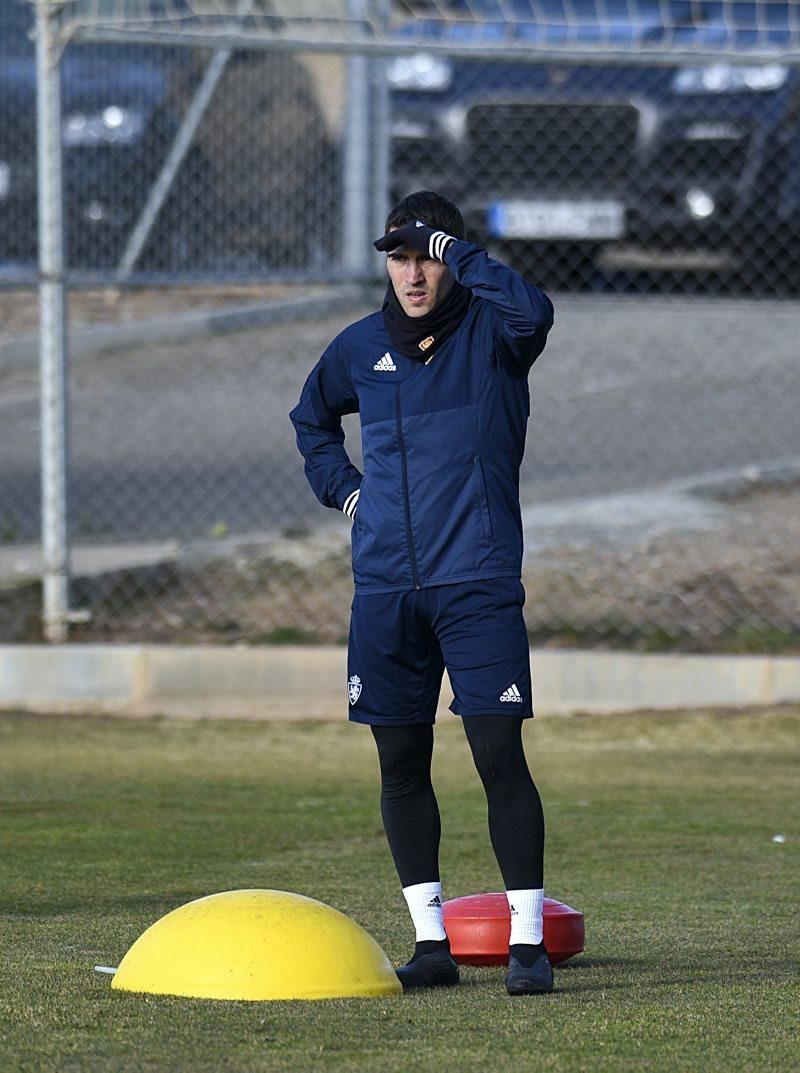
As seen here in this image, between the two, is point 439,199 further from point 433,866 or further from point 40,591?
point 40,591

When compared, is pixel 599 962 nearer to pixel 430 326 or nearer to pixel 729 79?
pixel 430 326

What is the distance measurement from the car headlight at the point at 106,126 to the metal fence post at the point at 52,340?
3796 mm

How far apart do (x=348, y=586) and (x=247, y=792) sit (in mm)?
2425

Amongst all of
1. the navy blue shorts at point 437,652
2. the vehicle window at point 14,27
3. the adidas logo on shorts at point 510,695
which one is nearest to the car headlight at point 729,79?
the vehicle window at point 14,27

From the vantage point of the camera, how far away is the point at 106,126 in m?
12.9

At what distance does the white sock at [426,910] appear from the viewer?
448cm

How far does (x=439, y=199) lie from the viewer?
4.59 meters

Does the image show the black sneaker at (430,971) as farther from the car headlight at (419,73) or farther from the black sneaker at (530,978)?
the car headlight at (419,73)

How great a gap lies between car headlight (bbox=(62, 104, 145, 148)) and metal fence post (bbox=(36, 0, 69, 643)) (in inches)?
149

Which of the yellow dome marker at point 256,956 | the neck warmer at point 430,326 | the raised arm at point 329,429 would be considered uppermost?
the neck warmer at point 430,326

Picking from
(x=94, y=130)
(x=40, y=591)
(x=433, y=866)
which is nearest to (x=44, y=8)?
(x=40, y=591)

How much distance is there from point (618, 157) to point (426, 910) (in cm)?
850

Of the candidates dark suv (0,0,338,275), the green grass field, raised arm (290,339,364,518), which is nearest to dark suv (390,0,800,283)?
dark suv (0,0,338,275)

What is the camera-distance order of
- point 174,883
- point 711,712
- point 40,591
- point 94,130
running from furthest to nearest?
point 94,130 < point 40,591 < point 711,712 < point 174,883
